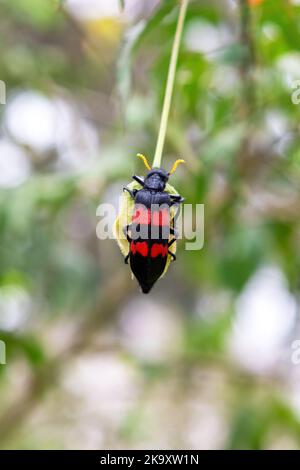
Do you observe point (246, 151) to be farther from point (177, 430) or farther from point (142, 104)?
point (177, 430)

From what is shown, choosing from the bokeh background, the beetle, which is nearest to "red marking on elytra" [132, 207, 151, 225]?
the beetle

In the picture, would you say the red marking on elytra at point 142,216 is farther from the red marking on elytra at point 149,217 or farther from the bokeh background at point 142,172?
the bokeh background at point 142,172

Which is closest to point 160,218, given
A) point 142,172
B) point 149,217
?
point 149,217

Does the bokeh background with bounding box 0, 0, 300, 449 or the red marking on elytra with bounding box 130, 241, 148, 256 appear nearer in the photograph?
the red marking on elytra with bounding box 130, 241, 148, 256

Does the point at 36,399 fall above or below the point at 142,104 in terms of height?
below

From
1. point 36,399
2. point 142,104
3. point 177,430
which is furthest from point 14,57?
point 177,430

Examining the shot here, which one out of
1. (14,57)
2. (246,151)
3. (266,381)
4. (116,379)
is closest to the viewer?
(246,151)

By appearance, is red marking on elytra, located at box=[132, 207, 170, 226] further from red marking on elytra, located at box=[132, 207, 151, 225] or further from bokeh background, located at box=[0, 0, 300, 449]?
bokeh background, located at box=[0, 0, 300, 449]
